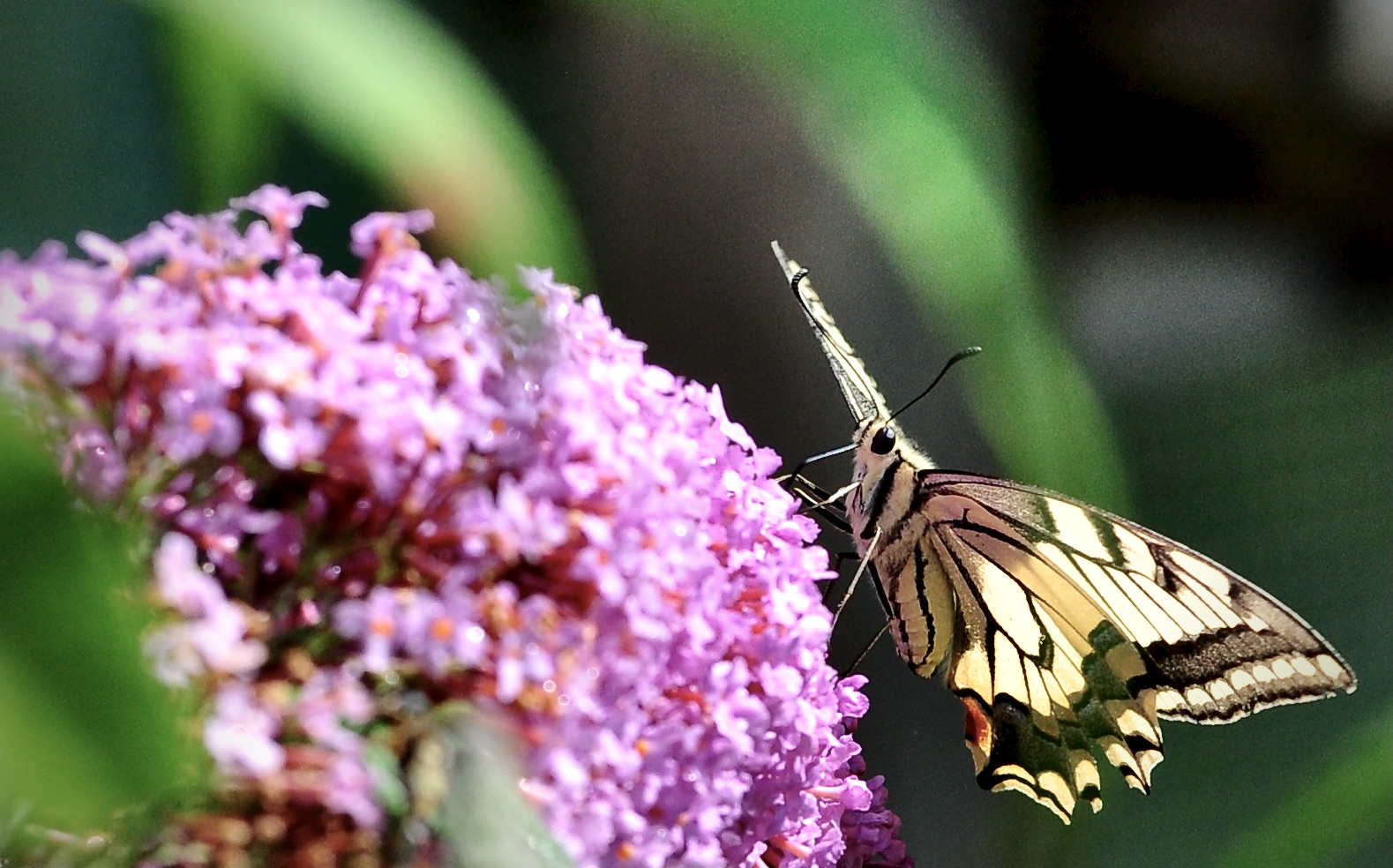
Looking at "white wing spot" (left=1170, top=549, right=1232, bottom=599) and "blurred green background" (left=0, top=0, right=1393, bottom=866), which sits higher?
"blurred green background" (left=0, top=0, right=1393, bottom=866)

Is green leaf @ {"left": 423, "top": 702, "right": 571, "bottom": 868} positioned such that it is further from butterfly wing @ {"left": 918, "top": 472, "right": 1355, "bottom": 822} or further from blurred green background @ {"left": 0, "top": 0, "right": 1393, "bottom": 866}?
butterfly wing @ {"left": 918, "top": 472, "right": 1355, "bottom": 822}

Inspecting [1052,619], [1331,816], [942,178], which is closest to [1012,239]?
[942,178]

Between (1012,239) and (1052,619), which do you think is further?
(1012,239)

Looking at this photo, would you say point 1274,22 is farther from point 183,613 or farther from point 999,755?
point 183,613

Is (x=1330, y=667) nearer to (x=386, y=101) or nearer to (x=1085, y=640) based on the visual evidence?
(x=1085, y=640)

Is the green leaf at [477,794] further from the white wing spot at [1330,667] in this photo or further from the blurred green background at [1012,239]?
the white wing spot at [1330,667]

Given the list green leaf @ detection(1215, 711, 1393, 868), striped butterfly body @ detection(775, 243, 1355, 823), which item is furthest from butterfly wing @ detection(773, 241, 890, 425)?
green leaf @ detection(1215, 711, 1393, 868)
